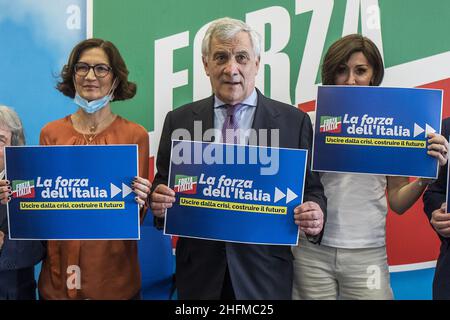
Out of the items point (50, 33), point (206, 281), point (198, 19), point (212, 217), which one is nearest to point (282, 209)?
point (212, 217)

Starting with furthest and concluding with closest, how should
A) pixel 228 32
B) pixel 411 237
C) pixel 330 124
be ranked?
pixel 411 237, pixel 330 124, pixel 228 32

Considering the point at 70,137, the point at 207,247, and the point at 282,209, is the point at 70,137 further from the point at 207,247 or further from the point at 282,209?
the point at 282,209

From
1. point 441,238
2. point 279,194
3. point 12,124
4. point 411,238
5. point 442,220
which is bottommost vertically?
point 411,238

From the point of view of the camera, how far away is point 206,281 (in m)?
2.44

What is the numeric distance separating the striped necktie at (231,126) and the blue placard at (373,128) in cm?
37

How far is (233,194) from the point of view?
2.41 metres

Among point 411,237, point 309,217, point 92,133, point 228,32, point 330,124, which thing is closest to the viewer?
point 309,217

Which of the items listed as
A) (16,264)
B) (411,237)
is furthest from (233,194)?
(411,237)

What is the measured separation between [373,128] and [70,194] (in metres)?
1.37

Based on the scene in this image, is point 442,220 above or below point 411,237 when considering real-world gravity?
above

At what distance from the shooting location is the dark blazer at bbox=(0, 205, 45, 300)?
8.29 feet

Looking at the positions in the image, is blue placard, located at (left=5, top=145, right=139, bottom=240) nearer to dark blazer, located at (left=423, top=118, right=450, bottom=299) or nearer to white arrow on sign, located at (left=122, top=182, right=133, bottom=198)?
white arrow on sign, located at (left=122, top=182, right=133, bottom=198)

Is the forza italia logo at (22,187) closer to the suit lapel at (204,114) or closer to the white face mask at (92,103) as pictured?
the white face mask at (92,103)

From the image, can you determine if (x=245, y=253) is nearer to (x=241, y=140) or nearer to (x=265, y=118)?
(x=241, y=140)
